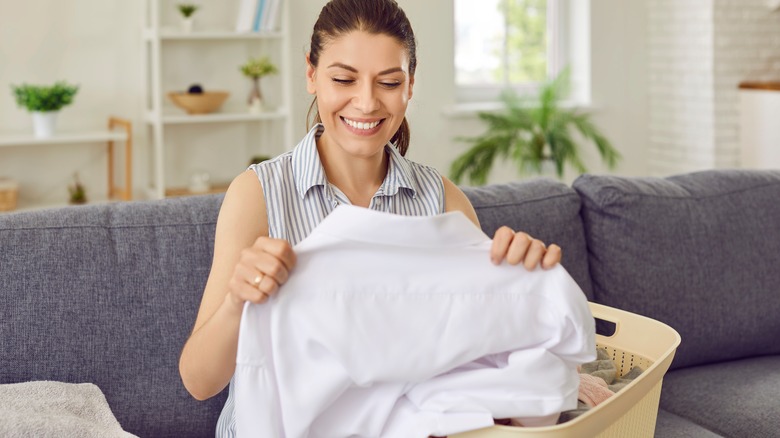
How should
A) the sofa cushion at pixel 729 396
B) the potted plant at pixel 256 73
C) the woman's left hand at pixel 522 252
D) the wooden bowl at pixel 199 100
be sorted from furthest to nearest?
the potted plant at pixel 256 73 → the wooden bowl at pixel 199 100 → the sofa cushion at pixel 729 396 → the woman's left hand at pixel 522 252

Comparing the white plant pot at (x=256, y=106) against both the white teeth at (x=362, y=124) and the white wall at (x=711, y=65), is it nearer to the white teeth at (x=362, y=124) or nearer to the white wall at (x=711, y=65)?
the white wall at (x=711, y=65)

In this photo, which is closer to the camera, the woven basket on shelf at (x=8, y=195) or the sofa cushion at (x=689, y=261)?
the sofa cushion at (x=689, y=261)

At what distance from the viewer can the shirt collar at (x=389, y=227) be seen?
119 centimetres

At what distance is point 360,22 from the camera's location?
152cm

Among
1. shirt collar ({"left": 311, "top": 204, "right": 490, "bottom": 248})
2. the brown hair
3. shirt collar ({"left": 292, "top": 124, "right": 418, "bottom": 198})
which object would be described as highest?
the brown hair

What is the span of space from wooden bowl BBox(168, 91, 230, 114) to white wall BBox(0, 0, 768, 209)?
0.32 m

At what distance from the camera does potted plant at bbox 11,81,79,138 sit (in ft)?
13.9

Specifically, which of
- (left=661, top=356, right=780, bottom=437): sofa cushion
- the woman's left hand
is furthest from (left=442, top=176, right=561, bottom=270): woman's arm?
(left=661, top=356, right=780, bottom=437): sofa cushion

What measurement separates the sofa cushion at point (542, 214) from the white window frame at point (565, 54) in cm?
349

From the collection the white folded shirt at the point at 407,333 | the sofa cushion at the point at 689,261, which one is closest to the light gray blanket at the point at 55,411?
the white folded shirt at the point at 407,333

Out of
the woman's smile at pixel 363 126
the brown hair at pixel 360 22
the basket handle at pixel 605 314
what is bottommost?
the basket handle at pixel 605 314

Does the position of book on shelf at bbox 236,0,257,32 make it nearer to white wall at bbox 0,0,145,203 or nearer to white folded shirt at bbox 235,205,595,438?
white wall at bbox 0,0,145,203

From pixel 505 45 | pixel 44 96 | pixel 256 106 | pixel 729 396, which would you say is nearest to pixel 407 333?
pixel 729 396

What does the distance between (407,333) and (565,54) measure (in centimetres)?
496
